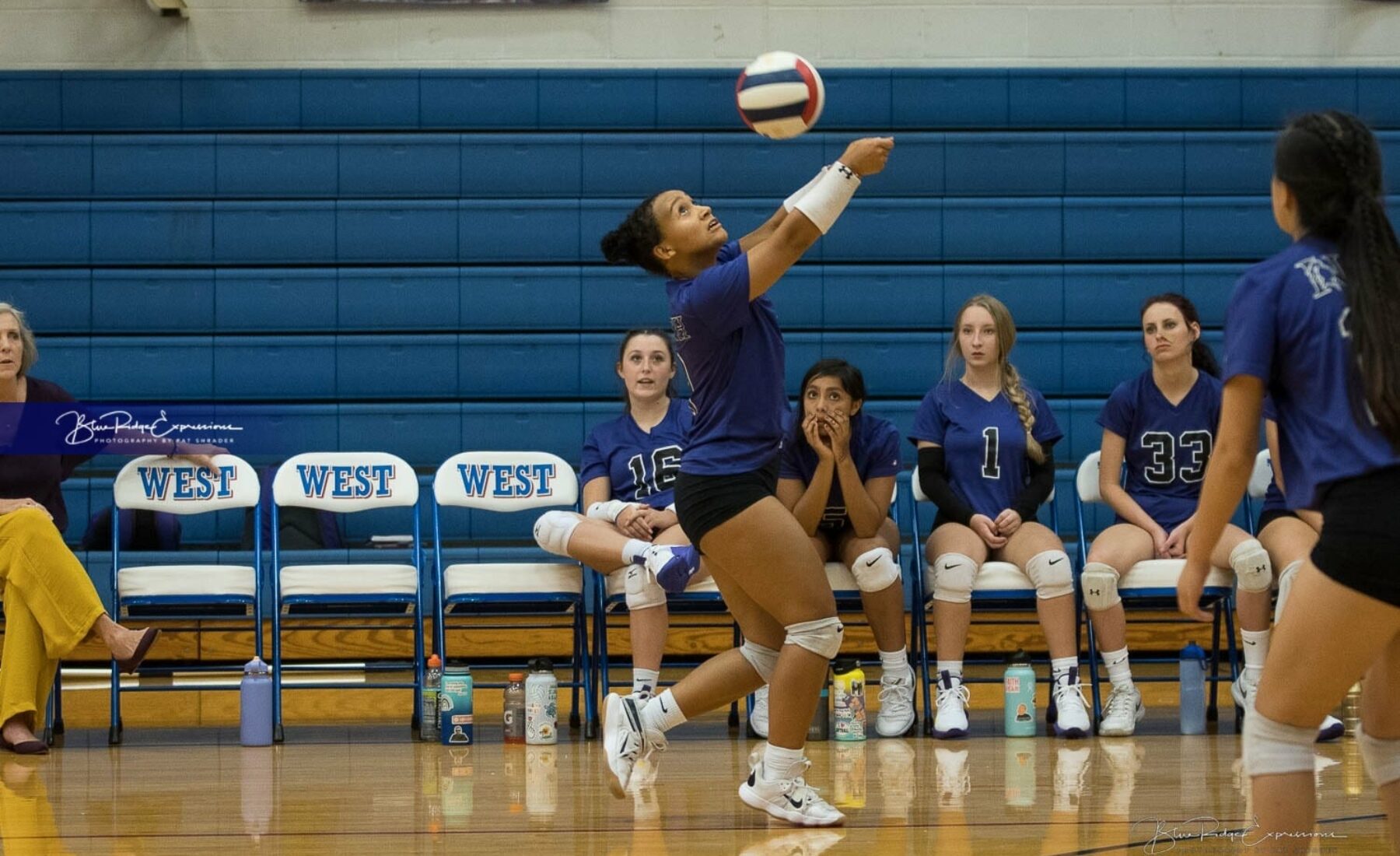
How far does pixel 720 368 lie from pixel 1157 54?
17.5 ft

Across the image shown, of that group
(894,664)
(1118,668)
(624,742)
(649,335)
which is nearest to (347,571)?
(649,335)

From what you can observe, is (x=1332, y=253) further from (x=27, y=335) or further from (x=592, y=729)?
(x=27, y=335)

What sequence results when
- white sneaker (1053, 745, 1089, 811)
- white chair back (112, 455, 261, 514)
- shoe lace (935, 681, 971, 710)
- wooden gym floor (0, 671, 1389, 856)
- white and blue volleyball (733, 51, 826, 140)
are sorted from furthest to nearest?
white chair back (112, 455, 261, 514) < shoe lace (935, 681, 971, 710) < white sneaker (1053, 745, 1089, 811) < white and blue volleyball (733, 51, 826, 140) < wooden gym floor (0, 671, 1389, 856)

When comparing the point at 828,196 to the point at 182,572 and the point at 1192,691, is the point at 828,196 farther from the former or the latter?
the point at 182,572

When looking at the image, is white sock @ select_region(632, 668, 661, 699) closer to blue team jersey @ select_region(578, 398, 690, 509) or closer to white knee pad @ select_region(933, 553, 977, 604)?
blue team jersey @ select_region(578, 398, 690, 509)

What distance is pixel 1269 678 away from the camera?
218 centimetres

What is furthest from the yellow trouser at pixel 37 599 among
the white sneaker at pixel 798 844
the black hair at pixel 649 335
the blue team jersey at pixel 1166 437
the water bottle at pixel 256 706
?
the blue team jersey at pixel 1166 437

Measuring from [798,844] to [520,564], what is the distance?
217cm

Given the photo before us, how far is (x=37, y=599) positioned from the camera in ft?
16.0

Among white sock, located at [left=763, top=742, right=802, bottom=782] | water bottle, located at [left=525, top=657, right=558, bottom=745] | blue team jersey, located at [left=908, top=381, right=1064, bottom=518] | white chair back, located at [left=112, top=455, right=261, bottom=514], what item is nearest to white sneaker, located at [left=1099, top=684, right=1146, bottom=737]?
blue team jersey, located at [left=908, top=381, right=1064, bottom=518]

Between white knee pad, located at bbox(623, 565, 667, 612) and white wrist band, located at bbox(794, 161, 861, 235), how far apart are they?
1953mm

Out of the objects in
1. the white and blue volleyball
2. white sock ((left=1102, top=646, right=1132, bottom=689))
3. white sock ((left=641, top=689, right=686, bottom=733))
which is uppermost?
the white and blue volleyball

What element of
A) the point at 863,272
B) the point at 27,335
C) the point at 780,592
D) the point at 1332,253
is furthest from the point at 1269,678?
the point at 863,272

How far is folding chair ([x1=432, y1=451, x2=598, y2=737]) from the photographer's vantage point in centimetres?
520
